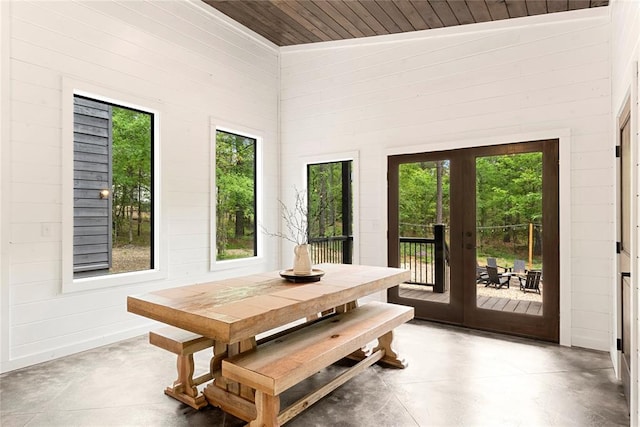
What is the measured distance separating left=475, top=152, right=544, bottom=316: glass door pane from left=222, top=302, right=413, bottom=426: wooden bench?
1574 millimetres

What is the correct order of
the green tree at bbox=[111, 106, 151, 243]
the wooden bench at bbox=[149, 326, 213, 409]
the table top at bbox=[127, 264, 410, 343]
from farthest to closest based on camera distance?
the green tree at bbox=[111, 106, 151, 243] < the wooden bench at bbox=[149, 326, 213, 409] < the table top at bbox=[127, 264, 410, 343]

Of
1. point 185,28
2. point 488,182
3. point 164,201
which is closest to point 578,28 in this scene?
point 488,182

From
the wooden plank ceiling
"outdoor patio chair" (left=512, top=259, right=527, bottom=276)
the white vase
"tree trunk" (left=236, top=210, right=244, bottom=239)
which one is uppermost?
the wooden plank ceiling

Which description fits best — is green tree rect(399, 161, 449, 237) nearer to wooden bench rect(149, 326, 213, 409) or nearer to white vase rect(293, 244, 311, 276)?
white vase rect(293, 244, 311, 276)

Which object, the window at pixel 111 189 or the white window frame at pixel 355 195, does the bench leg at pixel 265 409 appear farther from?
the white window frame at pixel 355 195

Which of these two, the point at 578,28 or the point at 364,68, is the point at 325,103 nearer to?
the point at 364,68

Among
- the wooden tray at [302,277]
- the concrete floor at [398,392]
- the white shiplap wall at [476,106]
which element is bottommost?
the concrete floor at [398,392]

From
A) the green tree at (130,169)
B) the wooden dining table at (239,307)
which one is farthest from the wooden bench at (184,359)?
the green tree at (130,169)

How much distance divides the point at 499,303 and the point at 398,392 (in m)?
1.95

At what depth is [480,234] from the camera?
4191mm

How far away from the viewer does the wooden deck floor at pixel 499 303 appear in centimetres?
390

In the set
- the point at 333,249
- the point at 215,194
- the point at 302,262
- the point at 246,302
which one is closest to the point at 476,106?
the point at 333,249

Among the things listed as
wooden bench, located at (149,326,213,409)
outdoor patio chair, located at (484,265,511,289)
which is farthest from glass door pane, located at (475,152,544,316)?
wooden bench, located at (149,326,213,409)

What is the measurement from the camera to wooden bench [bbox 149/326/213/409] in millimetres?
2521
